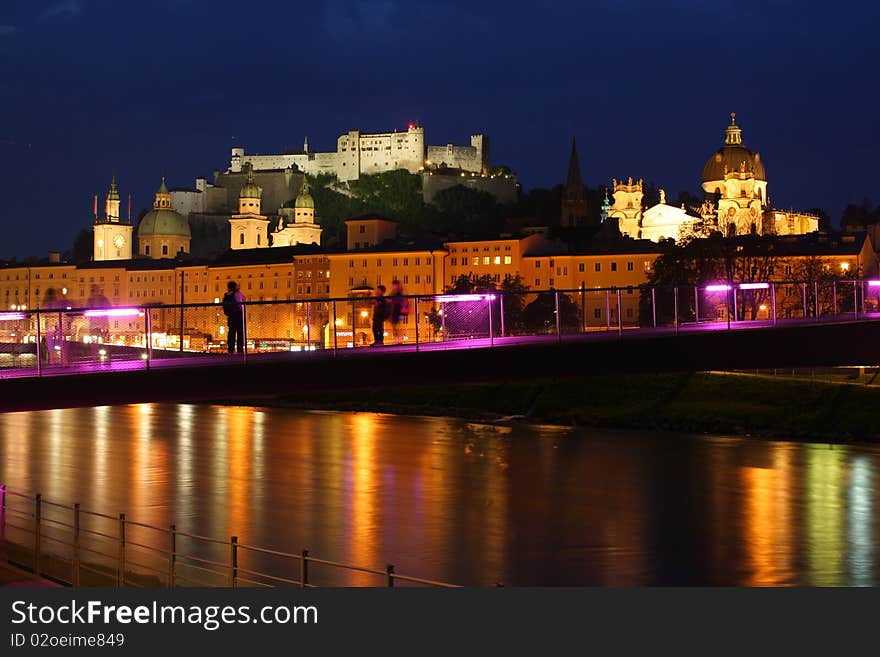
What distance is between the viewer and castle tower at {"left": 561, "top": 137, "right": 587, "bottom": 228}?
390 ft

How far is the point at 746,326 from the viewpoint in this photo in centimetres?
2283

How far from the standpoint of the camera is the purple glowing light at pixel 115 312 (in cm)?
1748

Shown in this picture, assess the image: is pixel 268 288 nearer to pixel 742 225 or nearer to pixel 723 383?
pixel 742 225

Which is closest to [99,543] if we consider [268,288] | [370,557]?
[370,557]

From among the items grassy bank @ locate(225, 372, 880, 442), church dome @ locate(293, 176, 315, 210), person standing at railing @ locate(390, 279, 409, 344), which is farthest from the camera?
church dome @ locate(293, 176, 315, 210)

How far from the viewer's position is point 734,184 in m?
111

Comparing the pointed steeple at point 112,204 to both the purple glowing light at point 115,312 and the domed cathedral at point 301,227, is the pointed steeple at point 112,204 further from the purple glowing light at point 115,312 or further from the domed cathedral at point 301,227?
the purple glowing light at point 115,312

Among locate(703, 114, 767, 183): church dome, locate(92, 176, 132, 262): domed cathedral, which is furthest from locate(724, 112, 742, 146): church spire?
locate(92, 176, 132, 262): domed cathedral

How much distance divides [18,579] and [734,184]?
10166cm

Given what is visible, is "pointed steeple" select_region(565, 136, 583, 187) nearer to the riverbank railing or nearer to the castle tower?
the castle tower

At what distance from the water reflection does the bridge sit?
13.5 feet

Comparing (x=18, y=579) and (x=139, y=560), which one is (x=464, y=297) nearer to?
(x=139, y=560)

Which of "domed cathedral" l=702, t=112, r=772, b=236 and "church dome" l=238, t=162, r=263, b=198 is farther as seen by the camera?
"church dome" l=238, t=162, r=263, b=198

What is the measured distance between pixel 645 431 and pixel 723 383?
15.8 feet
